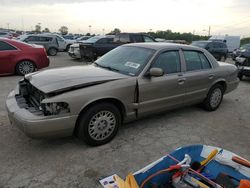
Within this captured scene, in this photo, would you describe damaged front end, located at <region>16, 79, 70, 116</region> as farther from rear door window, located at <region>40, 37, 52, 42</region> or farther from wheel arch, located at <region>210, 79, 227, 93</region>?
A: rear door window, located at <region>40, 37, 52, 42</region>

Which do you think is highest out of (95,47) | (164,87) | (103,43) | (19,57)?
(103,43)

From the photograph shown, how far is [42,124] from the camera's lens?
10.5 feet

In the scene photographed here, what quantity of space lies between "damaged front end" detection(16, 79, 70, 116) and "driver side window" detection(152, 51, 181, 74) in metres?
1.84

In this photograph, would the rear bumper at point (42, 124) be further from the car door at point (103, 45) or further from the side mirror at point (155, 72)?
the car door at point (103, 45)

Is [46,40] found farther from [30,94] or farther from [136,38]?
[30,94]

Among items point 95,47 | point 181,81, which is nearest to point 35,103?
point 181,81

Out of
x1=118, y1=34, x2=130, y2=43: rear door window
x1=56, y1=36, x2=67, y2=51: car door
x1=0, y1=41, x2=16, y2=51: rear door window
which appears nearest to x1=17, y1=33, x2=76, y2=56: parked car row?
x1=56, y1=36, x2=67, y2=51: car door

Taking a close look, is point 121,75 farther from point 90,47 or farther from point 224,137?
point 90,47

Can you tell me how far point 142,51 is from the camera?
14.9ft

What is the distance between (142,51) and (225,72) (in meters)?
2.38

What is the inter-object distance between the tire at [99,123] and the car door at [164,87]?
1.84 feet

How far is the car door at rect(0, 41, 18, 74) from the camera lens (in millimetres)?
8578

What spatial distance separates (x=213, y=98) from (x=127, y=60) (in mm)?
2450

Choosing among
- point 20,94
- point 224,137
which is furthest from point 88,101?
point 224,137
